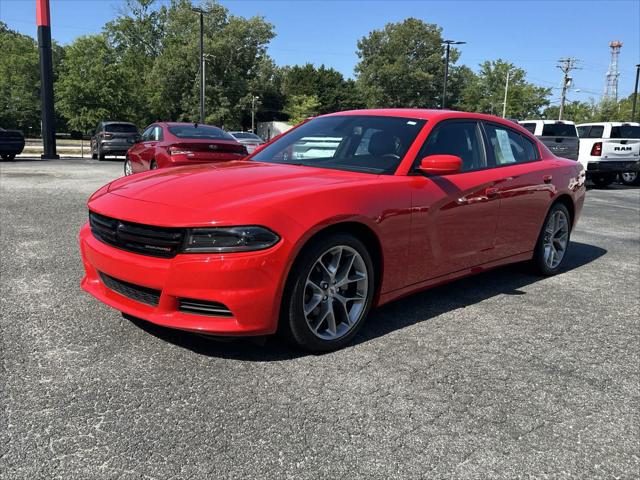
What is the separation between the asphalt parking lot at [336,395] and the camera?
2293 millimetres

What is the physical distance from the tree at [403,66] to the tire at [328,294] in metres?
85.8

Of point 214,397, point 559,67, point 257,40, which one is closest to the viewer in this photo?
point 214,397

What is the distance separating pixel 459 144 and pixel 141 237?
100 inches

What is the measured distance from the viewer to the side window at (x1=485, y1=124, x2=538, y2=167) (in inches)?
189

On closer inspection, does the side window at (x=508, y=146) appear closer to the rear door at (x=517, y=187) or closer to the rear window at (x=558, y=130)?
the rear door at (x=517, y=187)

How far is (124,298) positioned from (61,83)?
148 ft

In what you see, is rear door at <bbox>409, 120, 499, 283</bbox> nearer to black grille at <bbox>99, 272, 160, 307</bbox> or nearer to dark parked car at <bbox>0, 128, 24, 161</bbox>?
black grille at <bbox>99, 272, 160, 307</bbox>

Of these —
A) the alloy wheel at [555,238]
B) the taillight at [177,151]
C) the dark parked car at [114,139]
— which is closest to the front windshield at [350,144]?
the alloy wheel at [555,238]

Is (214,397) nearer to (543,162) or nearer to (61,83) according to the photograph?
(543,162)

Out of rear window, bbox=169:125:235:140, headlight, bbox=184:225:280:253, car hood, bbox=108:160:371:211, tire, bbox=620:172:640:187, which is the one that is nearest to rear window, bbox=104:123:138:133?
rear window, bbox=169:125:235:140

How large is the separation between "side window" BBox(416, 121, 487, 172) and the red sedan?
0.04 ft

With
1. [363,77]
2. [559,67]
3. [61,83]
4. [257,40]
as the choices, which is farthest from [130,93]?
[363,77]

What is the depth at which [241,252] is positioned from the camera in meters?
2.96

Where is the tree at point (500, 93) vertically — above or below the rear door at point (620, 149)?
above
